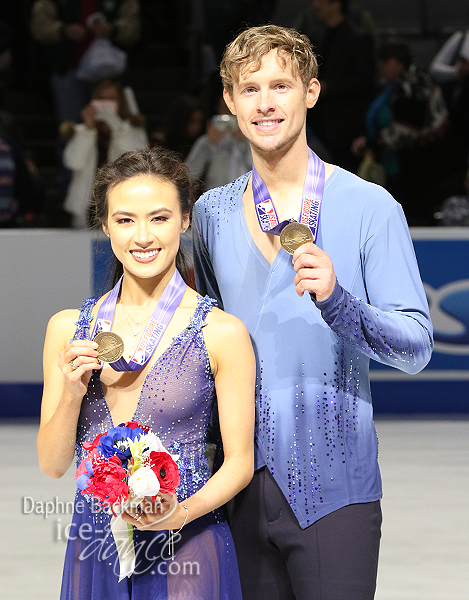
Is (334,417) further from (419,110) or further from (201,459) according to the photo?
(419,110)

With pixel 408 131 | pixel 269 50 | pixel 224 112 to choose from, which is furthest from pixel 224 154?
pixel 269 50

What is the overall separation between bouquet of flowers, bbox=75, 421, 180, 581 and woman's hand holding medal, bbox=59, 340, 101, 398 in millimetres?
139

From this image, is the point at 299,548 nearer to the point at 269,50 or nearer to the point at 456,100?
the point at 269,50

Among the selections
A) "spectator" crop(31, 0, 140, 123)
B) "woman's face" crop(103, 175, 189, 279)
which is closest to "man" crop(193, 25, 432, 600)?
"woman's face" crop(103, 175, 189, 279)

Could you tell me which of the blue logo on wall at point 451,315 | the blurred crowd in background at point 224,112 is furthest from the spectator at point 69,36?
the blue logo on wall at point 451,315

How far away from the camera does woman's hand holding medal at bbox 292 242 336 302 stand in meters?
1.78

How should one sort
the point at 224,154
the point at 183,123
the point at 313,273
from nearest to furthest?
the point at 313,273
the point at 224,154
the point at 183,123

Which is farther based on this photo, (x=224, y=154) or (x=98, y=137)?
(x=98, y=137)

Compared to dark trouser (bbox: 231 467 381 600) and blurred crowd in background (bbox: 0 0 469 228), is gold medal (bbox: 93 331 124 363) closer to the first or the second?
dark trouser (bbox: 231 467 381 600)

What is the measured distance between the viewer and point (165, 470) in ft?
5.62

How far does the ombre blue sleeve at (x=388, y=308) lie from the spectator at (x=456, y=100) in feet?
20.3

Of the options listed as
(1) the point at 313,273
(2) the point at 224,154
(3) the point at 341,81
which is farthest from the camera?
(3) the point at 341,81

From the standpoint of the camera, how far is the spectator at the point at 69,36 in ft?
26.5

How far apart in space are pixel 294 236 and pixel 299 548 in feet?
2.32
